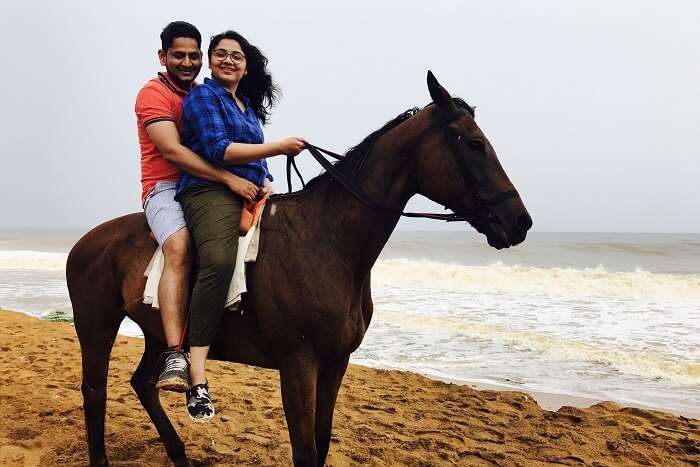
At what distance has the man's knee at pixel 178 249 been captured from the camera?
2.71 meters

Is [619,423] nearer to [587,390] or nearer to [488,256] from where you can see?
[587,390]

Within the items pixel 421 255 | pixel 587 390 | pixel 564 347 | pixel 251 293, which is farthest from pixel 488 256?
pixel 251 293

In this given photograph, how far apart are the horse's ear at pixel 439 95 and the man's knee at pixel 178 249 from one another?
1397 millimetres

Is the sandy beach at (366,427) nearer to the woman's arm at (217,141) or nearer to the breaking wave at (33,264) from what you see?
the woman's arm at (217,141)

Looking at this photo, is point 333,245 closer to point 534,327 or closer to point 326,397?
point 326,397

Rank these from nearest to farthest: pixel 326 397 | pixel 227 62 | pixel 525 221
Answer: pixel 525 221, pixel 227 62, pixel 326 397

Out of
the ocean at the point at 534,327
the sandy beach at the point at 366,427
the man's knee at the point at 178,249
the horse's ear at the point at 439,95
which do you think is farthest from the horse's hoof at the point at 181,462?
the ocean at the point at 534,327

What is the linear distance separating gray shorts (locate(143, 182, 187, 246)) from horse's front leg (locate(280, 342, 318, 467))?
34.9 inches

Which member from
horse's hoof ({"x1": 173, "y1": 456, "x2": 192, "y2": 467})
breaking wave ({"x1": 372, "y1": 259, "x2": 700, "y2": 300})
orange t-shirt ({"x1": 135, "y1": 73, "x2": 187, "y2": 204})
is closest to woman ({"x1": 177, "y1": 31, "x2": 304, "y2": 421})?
orange t-shirt ({"x1": 135, "y1": 73, "x2": 187, "y2": 204})

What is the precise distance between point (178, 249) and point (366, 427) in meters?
2.67

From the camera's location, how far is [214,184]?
2.78 metres

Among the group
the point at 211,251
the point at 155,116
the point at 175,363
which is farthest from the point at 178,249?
the point at 155,116

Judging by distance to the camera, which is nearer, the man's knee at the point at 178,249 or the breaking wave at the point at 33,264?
the man's knee at the point at 178,249

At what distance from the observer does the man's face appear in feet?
9.96
